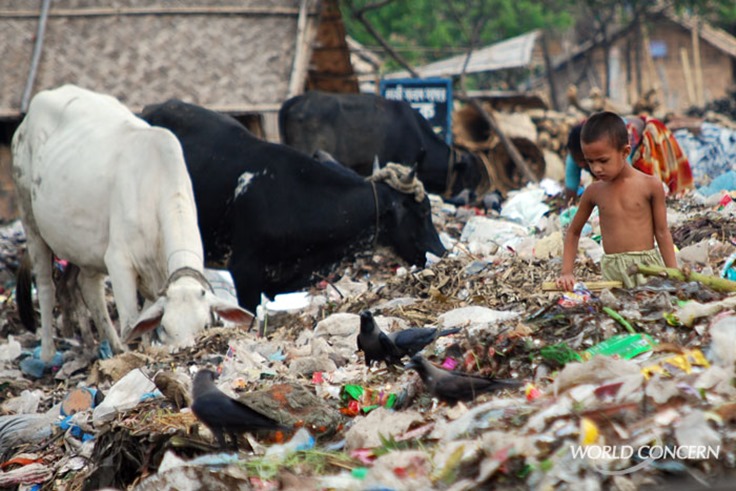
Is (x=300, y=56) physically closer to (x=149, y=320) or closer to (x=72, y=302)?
Result: (x=72, y=302)

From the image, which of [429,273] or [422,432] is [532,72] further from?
[422,432]

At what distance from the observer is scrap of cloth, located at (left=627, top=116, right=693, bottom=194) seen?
7914 mm

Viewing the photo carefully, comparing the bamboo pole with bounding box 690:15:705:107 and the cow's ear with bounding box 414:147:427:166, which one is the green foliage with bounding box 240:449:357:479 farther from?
the bamboo pole with bounding box 690:15:705:107

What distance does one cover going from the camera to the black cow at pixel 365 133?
11727mm

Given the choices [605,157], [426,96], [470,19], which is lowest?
[426,96]

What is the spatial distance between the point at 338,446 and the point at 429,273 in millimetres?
2699

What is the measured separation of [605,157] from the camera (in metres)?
4.61

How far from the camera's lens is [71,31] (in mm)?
13398

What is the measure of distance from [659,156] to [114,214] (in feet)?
13.3

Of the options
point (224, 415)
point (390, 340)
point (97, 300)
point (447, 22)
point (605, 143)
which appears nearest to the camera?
point (224, 415)

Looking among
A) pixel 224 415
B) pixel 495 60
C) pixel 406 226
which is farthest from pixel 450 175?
pixel 224 415

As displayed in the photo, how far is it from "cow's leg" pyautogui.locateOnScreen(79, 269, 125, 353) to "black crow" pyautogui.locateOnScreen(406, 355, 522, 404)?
4.49 metres

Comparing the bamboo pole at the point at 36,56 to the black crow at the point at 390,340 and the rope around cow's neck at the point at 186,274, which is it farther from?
the black crow at the point at 390,340

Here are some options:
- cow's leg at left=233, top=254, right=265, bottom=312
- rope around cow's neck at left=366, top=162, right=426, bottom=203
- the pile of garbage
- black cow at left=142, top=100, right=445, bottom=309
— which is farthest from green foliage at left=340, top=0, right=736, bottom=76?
the pile of garbage
